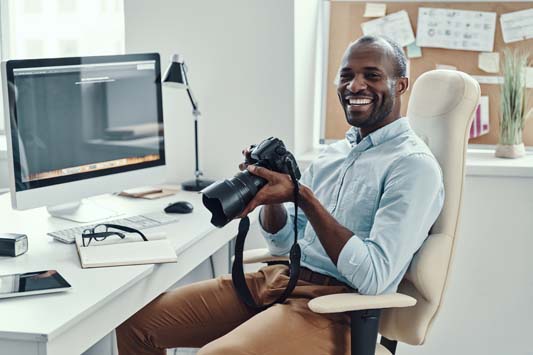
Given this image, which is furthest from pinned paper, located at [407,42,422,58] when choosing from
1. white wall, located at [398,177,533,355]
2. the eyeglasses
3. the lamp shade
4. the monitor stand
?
the eyeglasses

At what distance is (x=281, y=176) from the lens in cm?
183

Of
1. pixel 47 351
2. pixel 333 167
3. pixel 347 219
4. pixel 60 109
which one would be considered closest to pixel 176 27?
pixel 60 109

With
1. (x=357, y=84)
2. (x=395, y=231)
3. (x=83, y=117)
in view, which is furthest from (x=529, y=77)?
(x=83, y=117)

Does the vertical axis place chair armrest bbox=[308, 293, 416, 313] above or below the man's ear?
below

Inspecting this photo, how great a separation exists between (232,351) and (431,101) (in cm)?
79

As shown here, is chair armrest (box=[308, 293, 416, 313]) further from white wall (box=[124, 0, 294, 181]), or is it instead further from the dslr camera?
white wall (box=[124, 0, 294, 181])

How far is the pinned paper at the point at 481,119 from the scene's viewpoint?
2939mm

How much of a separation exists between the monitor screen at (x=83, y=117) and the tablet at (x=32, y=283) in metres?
0.44

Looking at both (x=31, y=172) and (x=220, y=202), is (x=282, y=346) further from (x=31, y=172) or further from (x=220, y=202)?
(x=31, y=172)

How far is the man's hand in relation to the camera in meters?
1.82

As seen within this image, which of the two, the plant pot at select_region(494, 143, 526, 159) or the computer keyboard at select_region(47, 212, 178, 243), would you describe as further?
the plant pot at select_region(494, 143, 526, 159)

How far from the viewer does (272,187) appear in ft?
5.99

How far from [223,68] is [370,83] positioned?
992 mm

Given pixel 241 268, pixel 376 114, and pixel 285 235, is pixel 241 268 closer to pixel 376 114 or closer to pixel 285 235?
pixel 285 235
